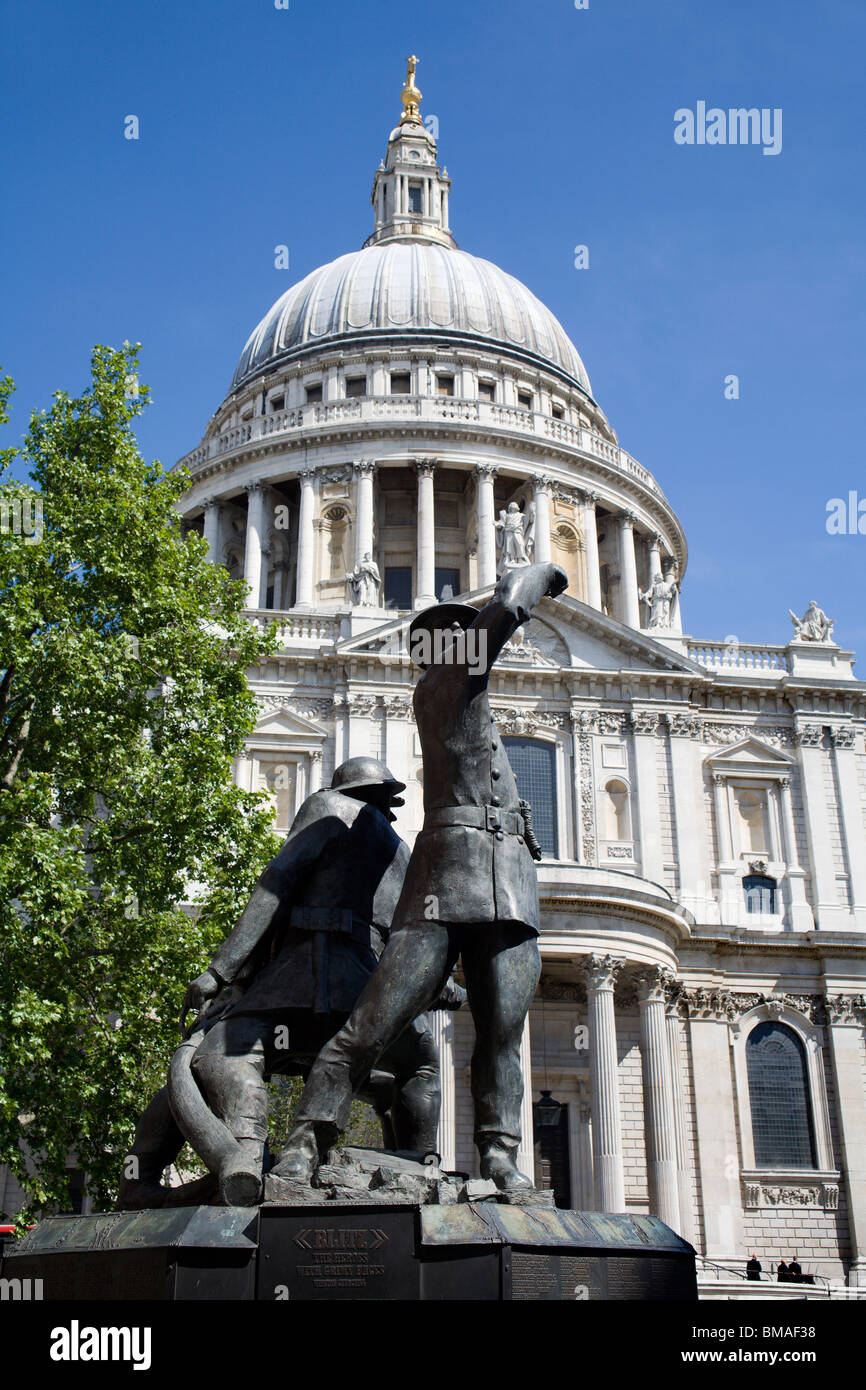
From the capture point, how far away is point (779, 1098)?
37469 mm

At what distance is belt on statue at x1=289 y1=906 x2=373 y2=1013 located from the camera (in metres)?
7.55

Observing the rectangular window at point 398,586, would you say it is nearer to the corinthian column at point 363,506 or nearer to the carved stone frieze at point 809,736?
the corinthian column at point 363,506

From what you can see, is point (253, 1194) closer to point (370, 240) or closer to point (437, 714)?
point (437, 714)

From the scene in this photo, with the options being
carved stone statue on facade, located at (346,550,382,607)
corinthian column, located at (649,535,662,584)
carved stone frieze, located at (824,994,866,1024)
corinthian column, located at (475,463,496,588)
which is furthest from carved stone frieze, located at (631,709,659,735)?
corinthian column, located at (649,535,662,584)

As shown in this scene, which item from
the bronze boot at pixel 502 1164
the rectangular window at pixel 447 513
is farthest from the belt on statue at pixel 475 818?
the rectangular window at pixel 447 513

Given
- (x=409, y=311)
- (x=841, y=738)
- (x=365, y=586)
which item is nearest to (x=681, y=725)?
(x=841, y=738)

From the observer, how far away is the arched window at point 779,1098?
1442 inches

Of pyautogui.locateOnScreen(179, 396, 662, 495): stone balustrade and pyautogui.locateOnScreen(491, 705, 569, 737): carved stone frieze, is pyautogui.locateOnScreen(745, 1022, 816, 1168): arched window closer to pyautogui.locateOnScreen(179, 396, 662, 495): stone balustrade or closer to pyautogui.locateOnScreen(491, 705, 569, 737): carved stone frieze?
pyautogui.locateOnScreen(491, 705, 569, 737): carved stone frieze

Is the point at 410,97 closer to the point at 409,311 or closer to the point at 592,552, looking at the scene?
the point at 409,311

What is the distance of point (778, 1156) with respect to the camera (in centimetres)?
3656
